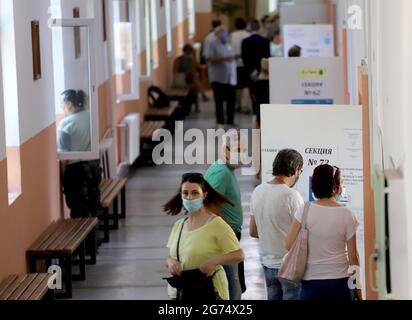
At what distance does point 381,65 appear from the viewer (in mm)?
7281

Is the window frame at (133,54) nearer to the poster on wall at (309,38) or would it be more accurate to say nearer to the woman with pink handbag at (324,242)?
the poster on wall at (309,38)

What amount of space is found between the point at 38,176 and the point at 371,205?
395 centimetres

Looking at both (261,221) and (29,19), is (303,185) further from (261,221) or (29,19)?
(29,19)

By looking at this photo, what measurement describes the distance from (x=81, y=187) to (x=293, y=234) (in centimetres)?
494

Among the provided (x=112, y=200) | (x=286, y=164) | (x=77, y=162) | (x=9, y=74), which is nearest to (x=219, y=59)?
(x=112, y=200)

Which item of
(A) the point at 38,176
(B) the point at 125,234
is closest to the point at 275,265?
(A) the point at 38,176

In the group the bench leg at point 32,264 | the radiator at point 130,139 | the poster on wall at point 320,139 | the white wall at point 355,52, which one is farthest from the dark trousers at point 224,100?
the poster on wall at point 320,139

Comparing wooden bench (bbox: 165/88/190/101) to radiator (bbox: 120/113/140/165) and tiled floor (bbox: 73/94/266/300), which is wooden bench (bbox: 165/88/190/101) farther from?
tiled floor (bbox: 73/94/266/300)

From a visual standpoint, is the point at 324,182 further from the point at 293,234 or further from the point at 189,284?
the point at 189,284

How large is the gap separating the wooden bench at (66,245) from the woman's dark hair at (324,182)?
11.5 ft

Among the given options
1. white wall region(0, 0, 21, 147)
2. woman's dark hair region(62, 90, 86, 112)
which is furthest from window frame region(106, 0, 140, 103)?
white wall region(0, 0, 21, 147)

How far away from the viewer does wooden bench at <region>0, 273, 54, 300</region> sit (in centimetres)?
898

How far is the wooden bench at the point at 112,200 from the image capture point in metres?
13.0

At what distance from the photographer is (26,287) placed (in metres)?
9.23
